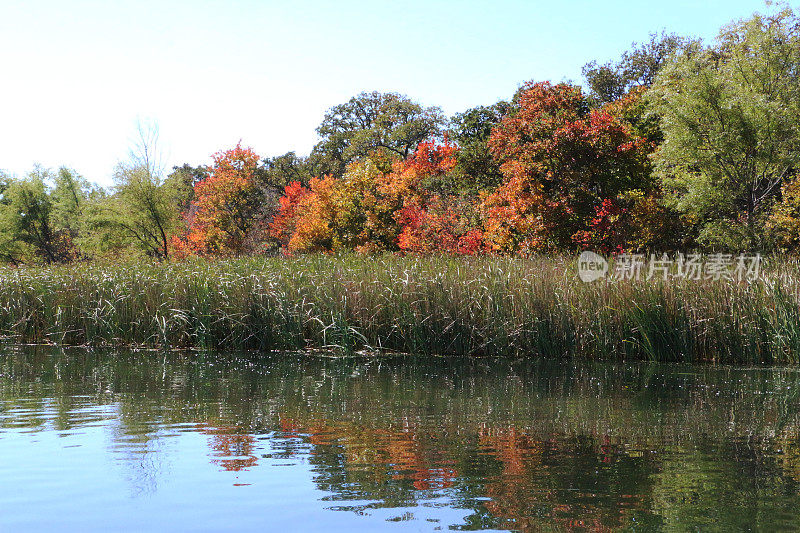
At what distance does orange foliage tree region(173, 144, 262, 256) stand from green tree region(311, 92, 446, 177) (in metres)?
4.74

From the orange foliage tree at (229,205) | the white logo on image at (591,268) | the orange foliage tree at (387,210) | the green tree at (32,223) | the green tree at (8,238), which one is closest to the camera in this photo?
the white logo on image at (591,268)

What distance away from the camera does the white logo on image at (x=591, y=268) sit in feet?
36.0

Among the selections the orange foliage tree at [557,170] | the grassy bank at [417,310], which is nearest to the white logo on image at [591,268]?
the grassy bank at [417,310]

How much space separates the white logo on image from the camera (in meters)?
11.0

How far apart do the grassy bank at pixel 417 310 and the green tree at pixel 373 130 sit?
21879mm

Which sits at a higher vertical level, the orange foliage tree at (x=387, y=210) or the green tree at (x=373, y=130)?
the green tree at (x=373, y=130)

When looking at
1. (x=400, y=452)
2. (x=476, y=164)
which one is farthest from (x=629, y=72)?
(x=400, y=452)

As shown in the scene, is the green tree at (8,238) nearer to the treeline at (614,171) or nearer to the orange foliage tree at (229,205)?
the orange foliage tree at (229,205)

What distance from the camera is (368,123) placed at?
4300 cm

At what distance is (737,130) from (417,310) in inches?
436

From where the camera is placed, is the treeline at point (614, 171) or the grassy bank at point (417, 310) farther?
the treeline at point (614, 171)

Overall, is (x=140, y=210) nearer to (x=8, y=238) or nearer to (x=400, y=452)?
(x=8, y=238)

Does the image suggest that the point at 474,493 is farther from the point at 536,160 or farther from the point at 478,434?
the point at 536,160

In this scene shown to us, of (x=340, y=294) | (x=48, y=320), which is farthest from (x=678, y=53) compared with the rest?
(x=48, y=320)
